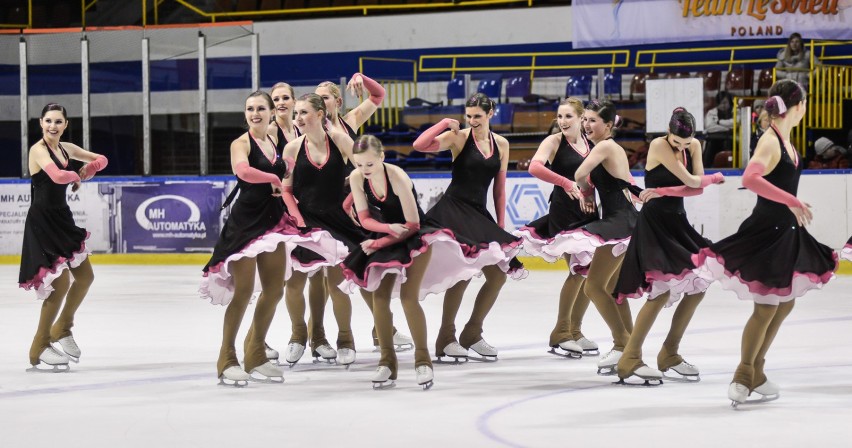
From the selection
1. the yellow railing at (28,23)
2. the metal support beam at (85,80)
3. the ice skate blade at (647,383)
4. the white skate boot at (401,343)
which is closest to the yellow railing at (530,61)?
the metal support beam at (85,80)

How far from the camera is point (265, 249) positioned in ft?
19.9

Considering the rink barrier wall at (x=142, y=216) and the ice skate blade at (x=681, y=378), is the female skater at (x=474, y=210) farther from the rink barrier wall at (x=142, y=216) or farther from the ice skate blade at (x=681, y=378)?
the rink barrier wall at (x=142, y=216)

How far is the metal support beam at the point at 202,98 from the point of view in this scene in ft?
48.1

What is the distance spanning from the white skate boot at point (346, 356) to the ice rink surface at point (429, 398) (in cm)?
4

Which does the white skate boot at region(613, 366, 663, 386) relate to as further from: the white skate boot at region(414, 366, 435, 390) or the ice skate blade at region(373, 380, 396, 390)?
the ice skate blade at region(373, 380, 396, 390)

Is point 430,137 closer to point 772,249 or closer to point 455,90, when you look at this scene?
point 772,249

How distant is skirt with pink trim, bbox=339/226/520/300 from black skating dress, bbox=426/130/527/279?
98mm

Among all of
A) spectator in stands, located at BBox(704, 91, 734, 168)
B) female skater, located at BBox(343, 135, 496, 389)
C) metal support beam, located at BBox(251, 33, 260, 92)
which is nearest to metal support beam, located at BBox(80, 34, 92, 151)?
metal support beam, located at BBox(251, 33, 260, 92)

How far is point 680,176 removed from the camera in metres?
5.97

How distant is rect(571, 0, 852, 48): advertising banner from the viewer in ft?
53.3

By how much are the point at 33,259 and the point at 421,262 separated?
226 centimetres

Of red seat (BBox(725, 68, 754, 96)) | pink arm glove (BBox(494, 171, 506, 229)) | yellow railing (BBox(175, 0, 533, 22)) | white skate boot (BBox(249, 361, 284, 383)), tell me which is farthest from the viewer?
yellow railing (BBox(175, 0, 533, 22))

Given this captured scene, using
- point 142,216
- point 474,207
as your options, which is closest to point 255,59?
point 142,216

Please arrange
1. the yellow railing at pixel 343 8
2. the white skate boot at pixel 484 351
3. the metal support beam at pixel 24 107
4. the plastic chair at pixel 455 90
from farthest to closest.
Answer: the yellow railing at pixel 343 8
the plastic chair at pixel 455 90
the metal support beam at pixel 24 107
the white skate boot at pixel 484 351
